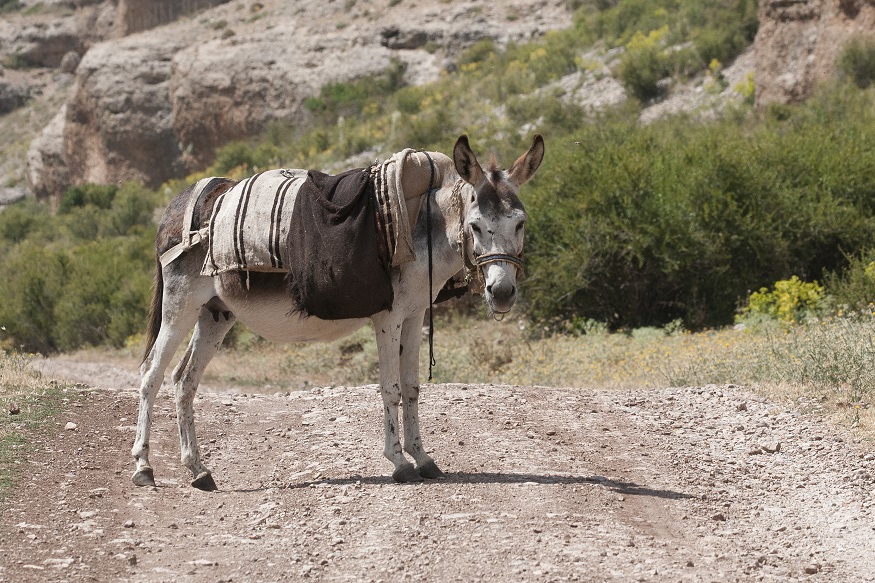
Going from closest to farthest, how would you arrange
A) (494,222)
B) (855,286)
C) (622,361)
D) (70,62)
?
(494,222)
(622,361)
(855,286)
(70,62)

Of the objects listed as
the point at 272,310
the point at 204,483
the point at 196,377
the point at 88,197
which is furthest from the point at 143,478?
the point at 88,197

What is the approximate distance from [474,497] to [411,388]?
117cm

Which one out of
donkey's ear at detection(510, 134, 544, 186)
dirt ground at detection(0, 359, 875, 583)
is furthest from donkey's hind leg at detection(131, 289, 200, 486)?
donkey's ear at detection(510, 134, 544, 186)

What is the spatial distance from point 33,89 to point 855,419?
81954 millimetres

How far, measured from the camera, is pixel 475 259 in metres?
8.43

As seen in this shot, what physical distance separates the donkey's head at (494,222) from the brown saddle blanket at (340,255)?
2.29 ft

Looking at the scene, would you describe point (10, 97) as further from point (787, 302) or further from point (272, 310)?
point (272, 310)

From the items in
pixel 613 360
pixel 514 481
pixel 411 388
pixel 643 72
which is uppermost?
pixel 643 72

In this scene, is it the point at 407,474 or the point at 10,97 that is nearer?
the point at 407,474

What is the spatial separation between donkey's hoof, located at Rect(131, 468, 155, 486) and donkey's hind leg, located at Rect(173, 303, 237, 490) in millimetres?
306

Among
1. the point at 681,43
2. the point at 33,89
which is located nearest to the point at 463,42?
the point at 681,43

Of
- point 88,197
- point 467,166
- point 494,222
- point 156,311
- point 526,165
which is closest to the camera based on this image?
point 494,222

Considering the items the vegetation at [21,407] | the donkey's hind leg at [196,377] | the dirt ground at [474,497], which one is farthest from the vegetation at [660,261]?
the vegetation at [21,407]

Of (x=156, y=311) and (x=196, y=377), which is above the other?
(x=156, y=311)
